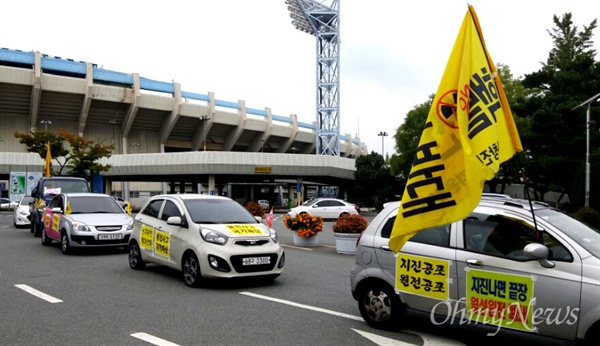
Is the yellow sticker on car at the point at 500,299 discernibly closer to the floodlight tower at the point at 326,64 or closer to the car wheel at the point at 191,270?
the car wheel at the point at 191,270

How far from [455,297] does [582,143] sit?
29357mm

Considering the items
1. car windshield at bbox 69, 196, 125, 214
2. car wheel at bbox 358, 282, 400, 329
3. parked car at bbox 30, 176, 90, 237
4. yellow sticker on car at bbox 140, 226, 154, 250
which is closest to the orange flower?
car windshield at bbox 69, 196, 125, 214

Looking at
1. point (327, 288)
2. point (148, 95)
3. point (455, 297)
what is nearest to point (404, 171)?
point (148, 95)

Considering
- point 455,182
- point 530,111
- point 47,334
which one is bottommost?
point 47,334

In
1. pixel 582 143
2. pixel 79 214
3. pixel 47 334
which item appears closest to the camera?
pixel 47 334

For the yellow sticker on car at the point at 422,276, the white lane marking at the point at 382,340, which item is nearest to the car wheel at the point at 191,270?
the white lane marking at the point at 382,340

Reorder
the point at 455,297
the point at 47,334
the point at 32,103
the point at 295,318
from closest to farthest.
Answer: the point at 455,297
the point at 47,334
the point at 295,318
the point at 32,103

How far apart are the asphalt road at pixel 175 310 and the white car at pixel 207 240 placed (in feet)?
1.15

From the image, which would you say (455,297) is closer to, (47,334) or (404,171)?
(47,334)

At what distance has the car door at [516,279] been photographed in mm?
4801

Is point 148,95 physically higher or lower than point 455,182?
higher

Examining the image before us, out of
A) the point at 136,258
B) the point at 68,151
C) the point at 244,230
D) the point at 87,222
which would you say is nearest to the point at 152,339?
the point at 244,230

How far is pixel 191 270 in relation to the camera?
907 centimetres

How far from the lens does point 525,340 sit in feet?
16.5
